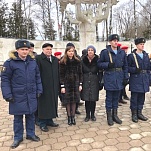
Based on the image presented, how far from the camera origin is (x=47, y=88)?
153 inches

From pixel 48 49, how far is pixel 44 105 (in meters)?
1.03

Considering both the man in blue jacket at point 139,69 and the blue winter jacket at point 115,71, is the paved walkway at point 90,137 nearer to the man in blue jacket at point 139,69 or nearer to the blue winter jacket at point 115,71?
the man in blue jacket at point 139,69

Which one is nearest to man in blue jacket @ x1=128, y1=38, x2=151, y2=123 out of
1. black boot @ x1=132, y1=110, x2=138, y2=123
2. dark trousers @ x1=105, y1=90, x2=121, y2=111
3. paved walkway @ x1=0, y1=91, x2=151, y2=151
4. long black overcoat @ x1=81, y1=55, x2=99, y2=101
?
black boot @ x1=132, y1=110, x2=138, y2=123

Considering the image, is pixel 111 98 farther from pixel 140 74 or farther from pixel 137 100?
pixel 140 74

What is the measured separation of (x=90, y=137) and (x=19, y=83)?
1491mm

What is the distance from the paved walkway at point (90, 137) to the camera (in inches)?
129

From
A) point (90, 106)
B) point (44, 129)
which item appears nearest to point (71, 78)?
point (90, 106)

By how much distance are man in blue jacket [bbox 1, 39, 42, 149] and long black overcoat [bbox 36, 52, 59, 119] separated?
0.41 metres

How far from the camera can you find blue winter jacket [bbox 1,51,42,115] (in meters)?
3.21

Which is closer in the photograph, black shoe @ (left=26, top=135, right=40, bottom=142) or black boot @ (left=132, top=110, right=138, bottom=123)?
black shoe @ (left=26, top=135, right=40, bottom=142)

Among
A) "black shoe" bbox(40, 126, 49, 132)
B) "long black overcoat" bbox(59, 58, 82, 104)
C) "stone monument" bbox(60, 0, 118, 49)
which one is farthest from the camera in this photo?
"stone monument" bbox(60, 0, 118, 49)

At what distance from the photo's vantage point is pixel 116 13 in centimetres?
3706

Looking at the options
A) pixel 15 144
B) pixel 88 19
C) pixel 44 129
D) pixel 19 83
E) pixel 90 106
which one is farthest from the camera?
pixel 88 19

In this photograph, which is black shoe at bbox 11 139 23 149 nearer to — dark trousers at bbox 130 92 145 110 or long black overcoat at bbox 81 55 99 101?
long black overcoat at bbox 81 55 99 101
